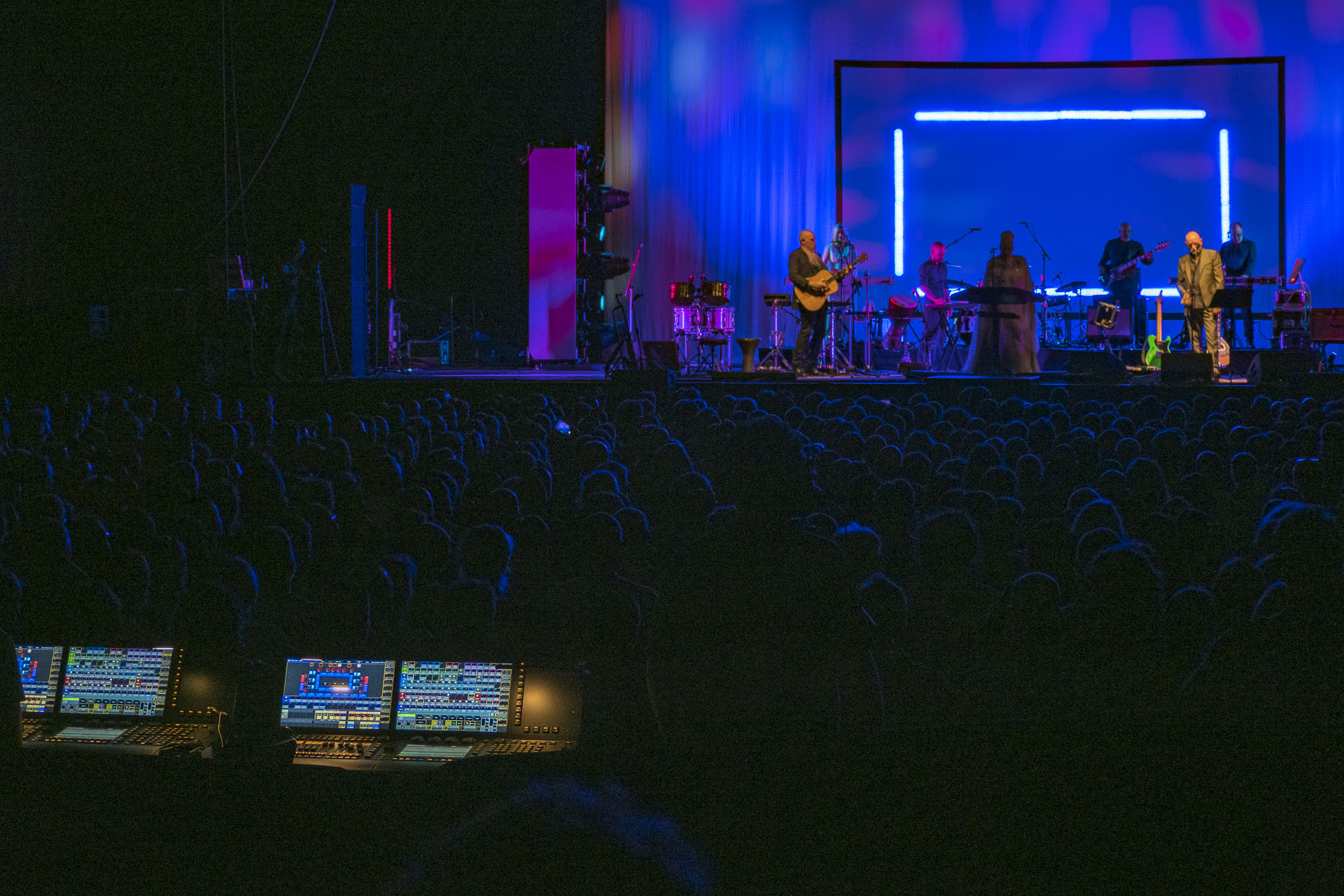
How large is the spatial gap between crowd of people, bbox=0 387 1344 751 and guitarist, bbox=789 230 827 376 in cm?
749

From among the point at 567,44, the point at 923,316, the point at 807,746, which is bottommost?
the point at 807,746

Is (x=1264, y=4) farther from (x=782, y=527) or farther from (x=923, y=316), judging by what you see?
(x=782, y=527)

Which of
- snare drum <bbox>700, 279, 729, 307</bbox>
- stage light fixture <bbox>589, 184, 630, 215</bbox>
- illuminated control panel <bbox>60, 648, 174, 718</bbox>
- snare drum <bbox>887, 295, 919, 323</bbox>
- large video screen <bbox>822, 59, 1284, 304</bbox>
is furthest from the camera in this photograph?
large video screen <bbox>822, 59, 1284, 304</bbox>

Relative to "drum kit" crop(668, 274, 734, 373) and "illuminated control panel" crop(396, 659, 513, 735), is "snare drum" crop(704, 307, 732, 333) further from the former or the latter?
"illuminated control panel" crop(396, 659, 513, 735)

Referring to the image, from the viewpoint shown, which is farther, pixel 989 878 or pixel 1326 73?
pixel 1326 73

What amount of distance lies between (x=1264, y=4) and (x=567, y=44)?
37.2ft

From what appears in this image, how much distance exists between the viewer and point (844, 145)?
19.8m

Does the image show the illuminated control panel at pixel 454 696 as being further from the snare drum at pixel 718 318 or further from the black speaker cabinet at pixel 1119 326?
the black speaker cabinet at pixel 1119 326

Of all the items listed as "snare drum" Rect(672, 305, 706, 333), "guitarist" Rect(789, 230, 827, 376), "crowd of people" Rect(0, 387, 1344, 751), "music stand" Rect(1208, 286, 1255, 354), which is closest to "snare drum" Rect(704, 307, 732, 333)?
"snare drum" Rect(672, 305, 706, 333)

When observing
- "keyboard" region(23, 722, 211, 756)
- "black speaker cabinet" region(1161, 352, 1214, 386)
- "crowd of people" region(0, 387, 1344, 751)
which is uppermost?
"black speaker cabinet" region(1161, 352, 1214, 386)

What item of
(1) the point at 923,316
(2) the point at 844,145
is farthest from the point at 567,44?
(1) the point at 923,316

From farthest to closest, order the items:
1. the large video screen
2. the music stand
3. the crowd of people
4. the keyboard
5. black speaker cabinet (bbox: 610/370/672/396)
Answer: the large video screen
the music stand
black speaker cabinet (bbox: 610/370/672/396)
the keyboard
the crowd of people

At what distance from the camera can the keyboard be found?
157 inches

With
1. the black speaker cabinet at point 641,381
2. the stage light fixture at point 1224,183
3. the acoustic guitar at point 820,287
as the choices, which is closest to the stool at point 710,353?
the acoustic guitar at point 820,287
